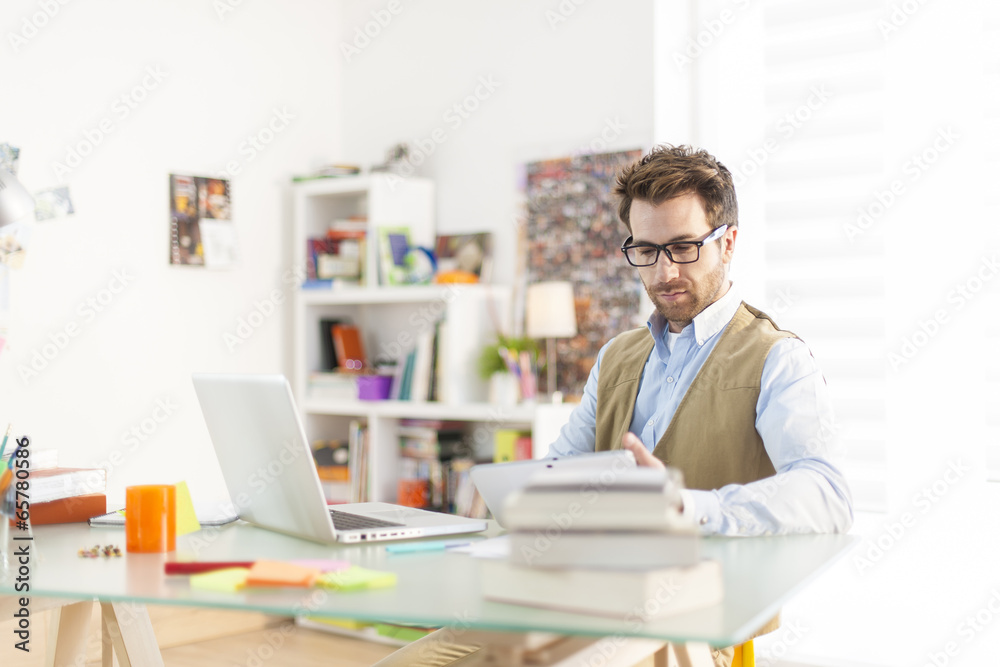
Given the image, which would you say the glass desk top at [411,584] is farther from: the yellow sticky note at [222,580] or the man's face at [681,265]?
the man's face at [681,265]

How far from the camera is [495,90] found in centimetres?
373

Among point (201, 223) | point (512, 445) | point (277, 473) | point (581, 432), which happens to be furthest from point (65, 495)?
point (201, 223)

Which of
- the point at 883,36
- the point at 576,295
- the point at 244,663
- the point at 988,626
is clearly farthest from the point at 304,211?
the point at 988,626

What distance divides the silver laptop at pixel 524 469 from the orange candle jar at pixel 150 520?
49 cm


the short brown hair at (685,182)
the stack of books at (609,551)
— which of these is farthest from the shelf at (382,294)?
the stack of books at (609,551)

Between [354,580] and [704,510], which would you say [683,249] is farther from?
[354,580]

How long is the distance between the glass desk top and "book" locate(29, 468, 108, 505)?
73 mm

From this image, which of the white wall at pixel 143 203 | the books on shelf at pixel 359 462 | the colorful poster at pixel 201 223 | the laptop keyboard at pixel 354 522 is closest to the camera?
the laptop keyboard at pixel 354 522

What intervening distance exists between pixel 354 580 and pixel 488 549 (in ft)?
0.92

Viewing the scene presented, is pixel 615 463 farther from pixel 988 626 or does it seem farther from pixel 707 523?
pixel 988 626

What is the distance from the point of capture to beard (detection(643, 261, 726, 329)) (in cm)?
202

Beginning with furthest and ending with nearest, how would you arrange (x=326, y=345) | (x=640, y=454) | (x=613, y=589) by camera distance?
(x=326, y=345), (x=640, y=454), (x=613, y=589)

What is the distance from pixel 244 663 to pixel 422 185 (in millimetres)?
1842

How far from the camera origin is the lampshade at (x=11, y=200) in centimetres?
178
